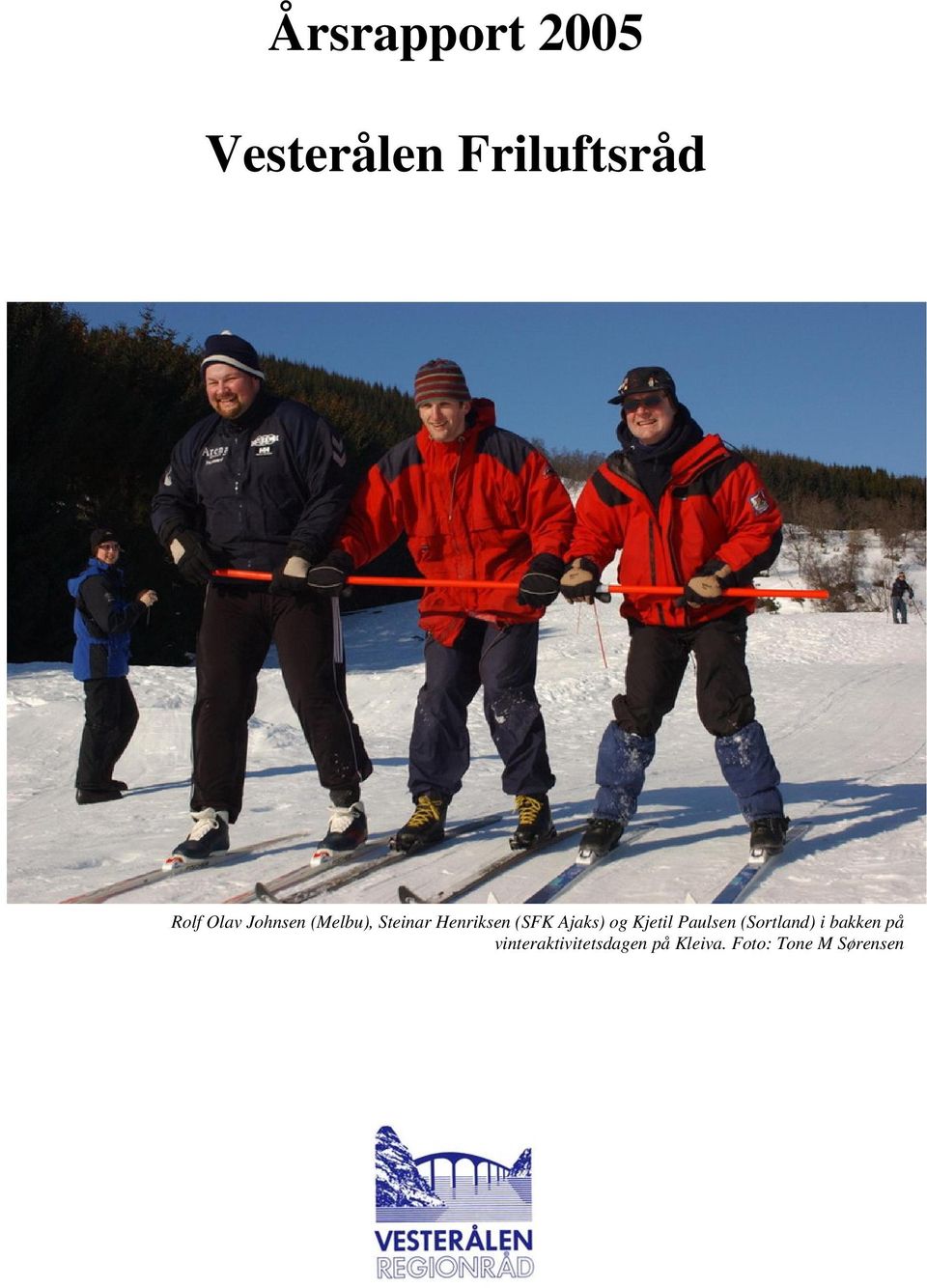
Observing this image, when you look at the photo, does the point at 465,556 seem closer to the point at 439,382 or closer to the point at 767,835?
the point at 439,382

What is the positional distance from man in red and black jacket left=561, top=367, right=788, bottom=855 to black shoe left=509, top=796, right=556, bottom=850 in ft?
0.84

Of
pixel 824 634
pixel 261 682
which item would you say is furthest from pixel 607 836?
pixel 824 634

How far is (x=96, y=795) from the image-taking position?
7.09m

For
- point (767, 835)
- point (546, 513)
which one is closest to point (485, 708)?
point (546, 513)

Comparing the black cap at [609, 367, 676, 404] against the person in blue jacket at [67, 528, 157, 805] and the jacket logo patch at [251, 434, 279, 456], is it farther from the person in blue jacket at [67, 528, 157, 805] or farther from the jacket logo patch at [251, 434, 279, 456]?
the person in blue jacket at [67, 528, 157, 805]

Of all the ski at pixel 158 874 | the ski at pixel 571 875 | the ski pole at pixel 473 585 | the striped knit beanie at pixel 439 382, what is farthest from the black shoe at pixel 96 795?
the striped knit beanie at pixel 439 382

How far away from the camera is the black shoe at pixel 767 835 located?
14.1 ft

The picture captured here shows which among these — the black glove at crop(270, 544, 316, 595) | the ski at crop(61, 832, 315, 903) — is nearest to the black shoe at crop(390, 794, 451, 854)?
the ski at crop(61, 832, 315, 903)

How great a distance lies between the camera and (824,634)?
18812 mm

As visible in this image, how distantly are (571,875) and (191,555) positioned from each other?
1946mm
